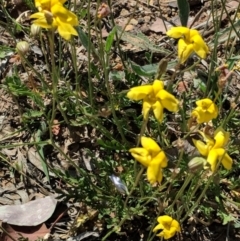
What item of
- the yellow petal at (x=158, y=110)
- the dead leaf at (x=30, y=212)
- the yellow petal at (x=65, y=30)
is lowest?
the dead leaf at (x=30, y=212)

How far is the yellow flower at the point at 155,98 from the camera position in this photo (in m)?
1.73

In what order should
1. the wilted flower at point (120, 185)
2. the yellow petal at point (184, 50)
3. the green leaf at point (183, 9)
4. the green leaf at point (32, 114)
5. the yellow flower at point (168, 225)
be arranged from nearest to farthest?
the yellow petal at point (184, 50) < the yellow flower at point (168, 225) < the wilted flower at point (120, 185) < the green leaf at point (32, 114) < the green leaf at point (183, 9)

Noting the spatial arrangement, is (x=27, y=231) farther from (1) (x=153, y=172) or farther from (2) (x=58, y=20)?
(2) (x=58, y=20)

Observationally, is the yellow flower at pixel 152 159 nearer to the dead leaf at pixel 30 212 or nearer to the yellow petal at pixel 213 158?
the yellow petal at pixel 213 158

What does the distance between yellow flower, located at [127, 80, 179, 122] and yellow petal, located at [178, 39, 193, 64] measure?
0.38 feet

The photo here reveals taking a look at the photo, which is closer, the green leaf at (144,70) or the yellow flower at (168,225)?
the yellow flower at (168,225)

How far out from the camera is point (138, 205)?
2.30 metres

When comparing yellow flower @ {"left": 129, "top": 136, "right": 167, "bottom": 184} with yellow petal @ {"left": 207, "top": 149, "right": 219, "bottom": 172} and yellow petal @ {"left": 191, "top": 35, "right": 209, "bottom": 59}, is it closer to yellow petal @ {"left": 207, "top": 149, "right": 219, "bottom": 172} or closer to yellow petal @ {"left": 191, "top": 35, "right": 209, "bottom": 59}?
yellow petal @ {"left": 207, "top": 149, "right": 219, "bottom": 172}

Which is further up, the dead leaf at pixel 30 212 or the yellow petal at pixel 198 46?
the yellow petal at pixel 198 46

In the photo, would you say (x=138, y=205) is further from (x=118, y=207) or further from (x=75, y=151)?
(x=75, y=151)

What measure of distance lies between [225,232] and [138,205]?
1.42ft

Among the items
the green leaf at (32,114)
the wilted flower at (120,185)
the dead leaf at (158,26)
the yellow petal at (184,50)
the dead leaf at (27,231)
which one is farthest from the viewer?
the dead leaf at (158,26)

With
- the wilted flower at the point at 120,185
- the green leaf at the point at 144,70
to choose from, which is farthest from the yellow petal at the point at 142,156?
the green leaf at the point at 144,70

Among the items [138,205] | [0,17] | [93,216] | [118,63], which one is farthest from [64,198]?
[0,17]
